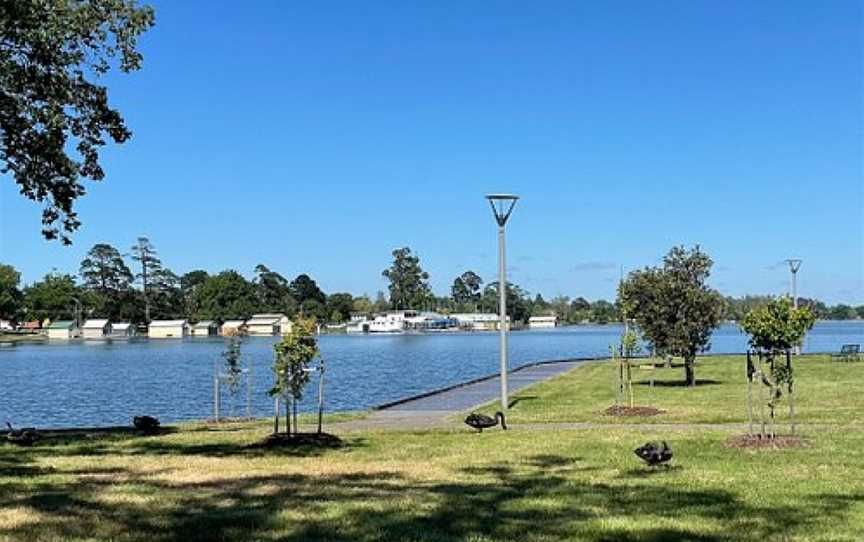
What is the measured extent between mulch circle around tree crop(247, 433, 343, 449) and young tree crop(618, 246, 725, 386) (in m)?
18.2

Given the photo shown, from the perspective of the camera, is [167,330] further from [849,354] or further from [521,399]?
[521,399]

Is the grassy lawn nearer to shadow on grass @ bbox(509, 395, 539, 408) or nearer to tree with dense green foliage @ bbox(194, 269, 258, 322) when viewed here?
shadow on grass @ bbox(509, 395, 539, 408)

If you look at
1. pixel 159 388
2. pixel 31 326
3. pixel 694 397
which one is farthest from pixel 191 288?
pixel 694 397

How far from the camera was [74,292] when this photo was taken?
529 ft

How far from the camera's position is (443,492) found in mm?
9672

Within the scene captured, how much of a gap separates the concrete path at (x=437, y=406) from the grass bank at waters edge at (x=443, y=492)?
487 cm

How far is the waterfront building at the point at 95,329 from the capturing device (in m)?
153

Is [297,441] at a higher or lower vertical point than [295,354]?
lower

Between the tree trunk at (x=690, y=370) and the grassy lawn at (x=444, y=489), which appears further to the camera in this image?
the tree trunk at (x=690, y=370)

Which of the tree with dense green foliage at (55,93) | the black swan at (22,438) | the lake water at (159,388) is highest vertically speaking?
the tree with dense green foliage at (55,93)

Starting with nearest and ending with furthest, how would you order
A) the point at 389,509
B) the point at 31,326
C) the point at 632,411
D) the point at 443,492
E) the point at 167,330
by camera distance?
the point at 389,509 < the point at 443,492 < the point at 632,411 < the point at 167,330 < the point at 31,326

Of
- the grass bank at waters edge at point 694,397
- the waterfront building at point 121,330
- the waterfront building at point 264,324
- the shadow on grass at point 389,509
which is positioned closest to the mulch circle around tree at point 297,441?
the shadow on grass at point 389,509

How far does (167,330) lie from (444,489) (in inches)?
6242

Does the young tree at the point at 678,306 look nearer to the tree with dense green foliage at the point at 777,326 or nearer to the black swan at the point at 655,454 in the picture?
the tree with dense green foliage at the point at 777,326
